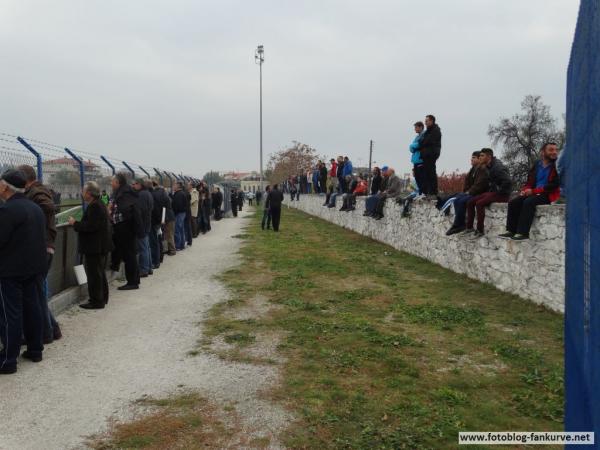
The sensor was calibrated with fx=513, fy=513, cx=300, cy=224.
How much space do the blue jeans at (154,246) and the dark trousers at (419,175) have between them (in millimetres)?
6190

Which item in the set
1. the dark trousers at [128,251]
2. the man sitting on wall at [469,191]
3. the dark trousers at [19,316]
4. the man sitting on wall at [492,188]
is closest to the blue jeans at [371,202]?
the man sitting on wall at [469,191]

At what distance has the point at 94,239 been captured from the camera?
22.4 ft

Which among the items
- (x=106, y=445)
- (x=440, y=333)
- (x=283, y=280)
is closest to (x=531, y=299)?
(x=440, y=333)

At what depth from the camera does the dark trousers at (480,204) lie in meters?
8.75

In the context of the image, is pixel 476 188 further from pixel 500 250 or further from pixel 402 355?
pixel 402 355

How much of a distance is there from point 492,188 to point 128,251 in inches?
244

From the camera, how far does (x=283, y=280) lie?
9148 mm

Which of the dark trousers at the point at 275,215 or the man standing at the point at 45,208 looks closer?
the man standing at the point at 45,208

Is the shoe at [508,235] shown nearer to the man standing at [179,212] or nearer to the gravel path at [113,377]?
the gravel path at [113,377]

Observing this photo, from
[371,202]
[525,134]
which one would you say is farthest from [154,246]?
[525,134]

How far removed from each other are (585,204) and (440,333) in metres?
4.47

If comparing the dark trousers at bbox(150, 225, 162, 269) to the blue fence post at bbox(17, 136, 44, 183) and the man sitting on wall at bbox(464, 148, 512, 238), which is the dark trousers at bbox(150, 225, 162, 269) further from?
the man sitting on wall at bbox(464, 148, 512, 238)

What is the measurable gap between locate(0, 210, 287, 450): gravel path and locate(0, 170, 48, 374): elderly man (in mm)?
275

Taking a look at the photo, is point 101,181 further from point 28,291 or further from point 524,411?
point 524,411
